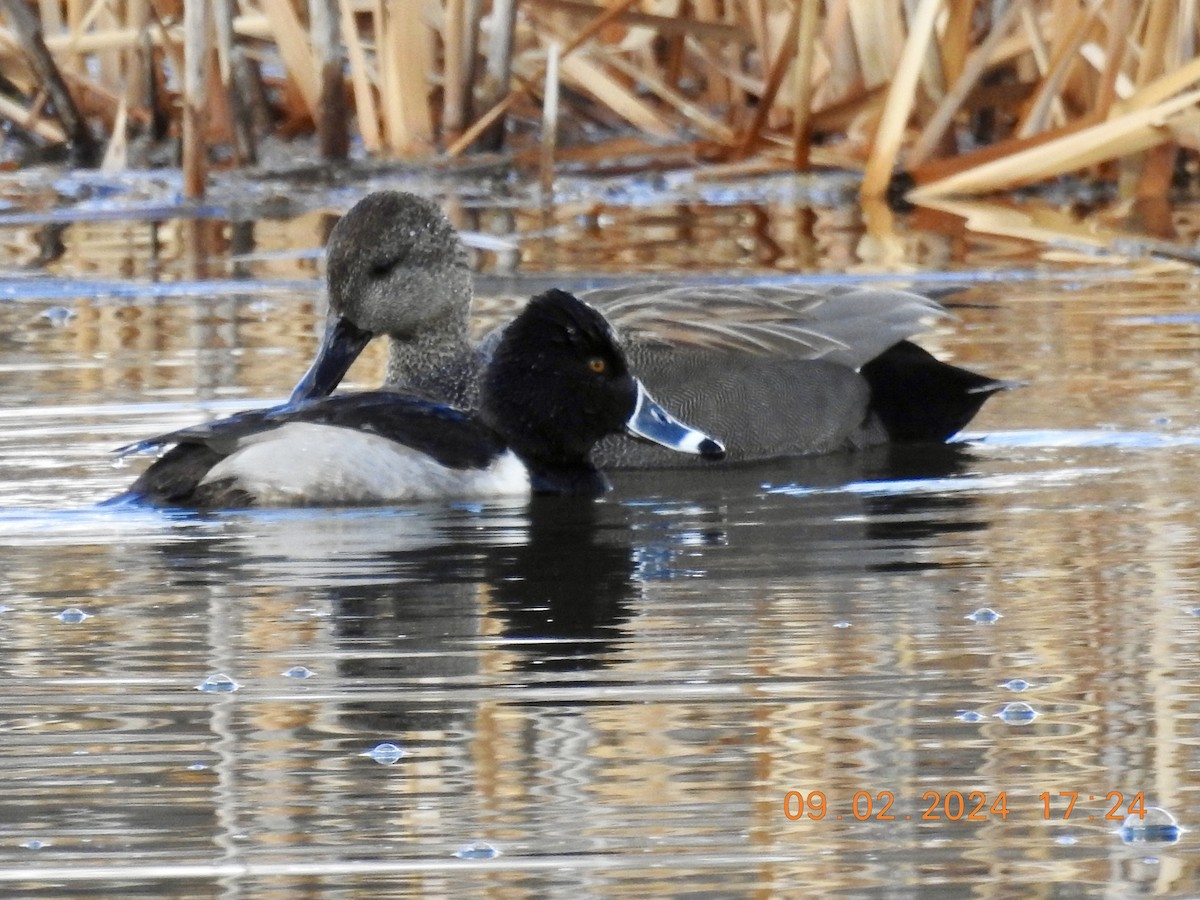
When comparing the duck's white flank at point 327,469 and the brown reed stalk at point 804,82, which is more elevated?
the brown reed stalk at point 804,82

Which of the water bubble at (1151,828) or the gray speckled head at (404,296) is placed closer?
the water bubble at (1151,828)

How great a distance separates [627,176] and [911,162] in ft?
6.66

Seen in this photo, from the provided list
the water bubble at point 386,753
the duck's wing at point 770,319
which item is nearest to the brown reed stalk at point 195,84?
the duck's wing at point 770,319

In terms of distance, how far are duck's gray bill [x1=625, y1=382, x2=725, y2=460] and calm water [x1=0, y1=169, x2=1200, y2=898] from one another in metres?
0.11

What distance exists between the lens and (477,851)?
319cm

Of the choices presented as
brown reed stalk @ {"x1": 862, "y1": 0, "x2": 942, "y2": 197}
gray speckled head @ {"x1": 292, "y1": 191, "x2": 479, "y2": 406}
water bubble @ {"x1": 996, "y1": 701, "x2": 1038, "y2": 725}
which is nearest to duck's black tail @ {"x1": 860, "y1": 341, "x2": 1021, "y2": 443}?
gray speckled head @ {"x1": 292, "y1": 191, "x2": 479, "y2": 406}

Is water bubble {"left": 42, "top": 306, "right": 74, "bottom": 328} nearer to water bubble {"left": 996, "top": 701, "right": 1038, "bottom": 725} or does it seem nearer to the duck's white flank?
the duck's white flank

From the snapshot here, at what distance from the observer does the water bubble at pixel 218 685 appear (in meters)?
4.05

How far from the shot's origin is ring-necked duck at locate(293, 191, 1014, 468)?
22.2 ft

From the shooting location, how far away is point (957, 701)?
12.7ft

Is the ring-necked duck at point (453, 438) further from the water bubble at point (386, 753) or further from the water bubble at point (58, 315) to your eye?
the water bubble at point (58, 315)
